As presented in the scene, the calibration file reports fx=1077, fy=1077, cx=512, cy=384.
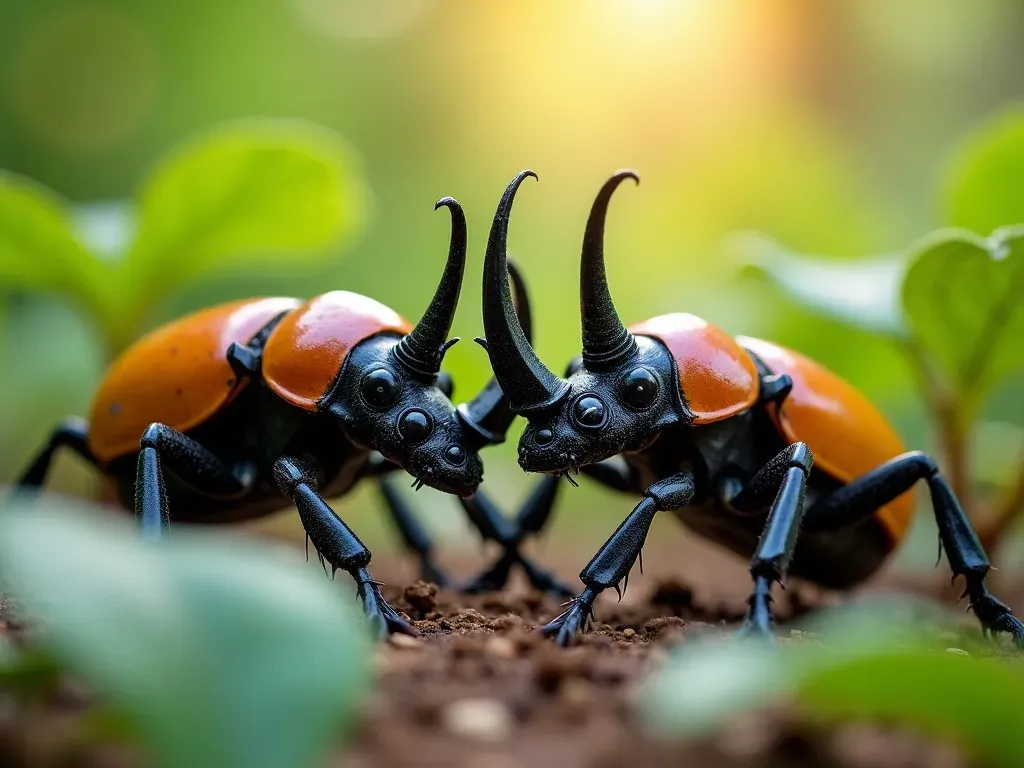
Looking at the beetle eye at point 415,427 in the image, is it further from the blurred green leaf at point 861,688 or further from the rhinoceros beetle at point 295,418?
the blurred green leaf at point 861,688

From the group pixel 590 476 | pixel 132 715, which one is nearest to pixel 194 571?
pixel 132 715

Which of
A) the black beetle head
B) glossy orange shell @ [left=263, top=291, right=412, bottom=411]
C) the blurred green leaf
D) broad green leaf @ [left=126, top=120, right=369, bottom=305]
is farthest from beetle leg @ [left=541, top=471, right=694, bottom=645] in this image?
broad green leaf @ [left=126, top=120, right=369, bottom=305]

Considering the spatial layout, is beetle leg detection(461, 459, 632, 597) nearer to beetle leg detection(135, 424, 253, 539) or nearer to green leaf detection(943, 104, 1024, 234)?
beetle leg detection(135, 424, 253, 539)

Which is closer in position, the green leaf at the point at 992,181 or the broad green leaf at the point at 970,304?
the broad green leaf at the point at 970,304

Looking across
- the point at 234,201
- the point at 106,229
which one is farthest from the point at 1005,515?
the point at 106,229

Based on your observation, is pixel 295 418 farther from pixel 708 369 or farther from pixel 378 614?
pixel 708 369

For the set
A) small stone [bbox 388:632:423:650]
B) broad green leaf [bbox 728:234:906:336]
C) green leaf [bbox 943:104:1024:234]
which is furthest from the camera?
green leaf [bbox 943:104:1024:234]

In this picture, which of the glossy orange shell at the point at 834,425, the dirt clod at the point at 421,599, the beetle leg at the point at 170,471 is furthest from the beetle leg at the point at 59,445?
the glossy orange shell at the point at 834,425
